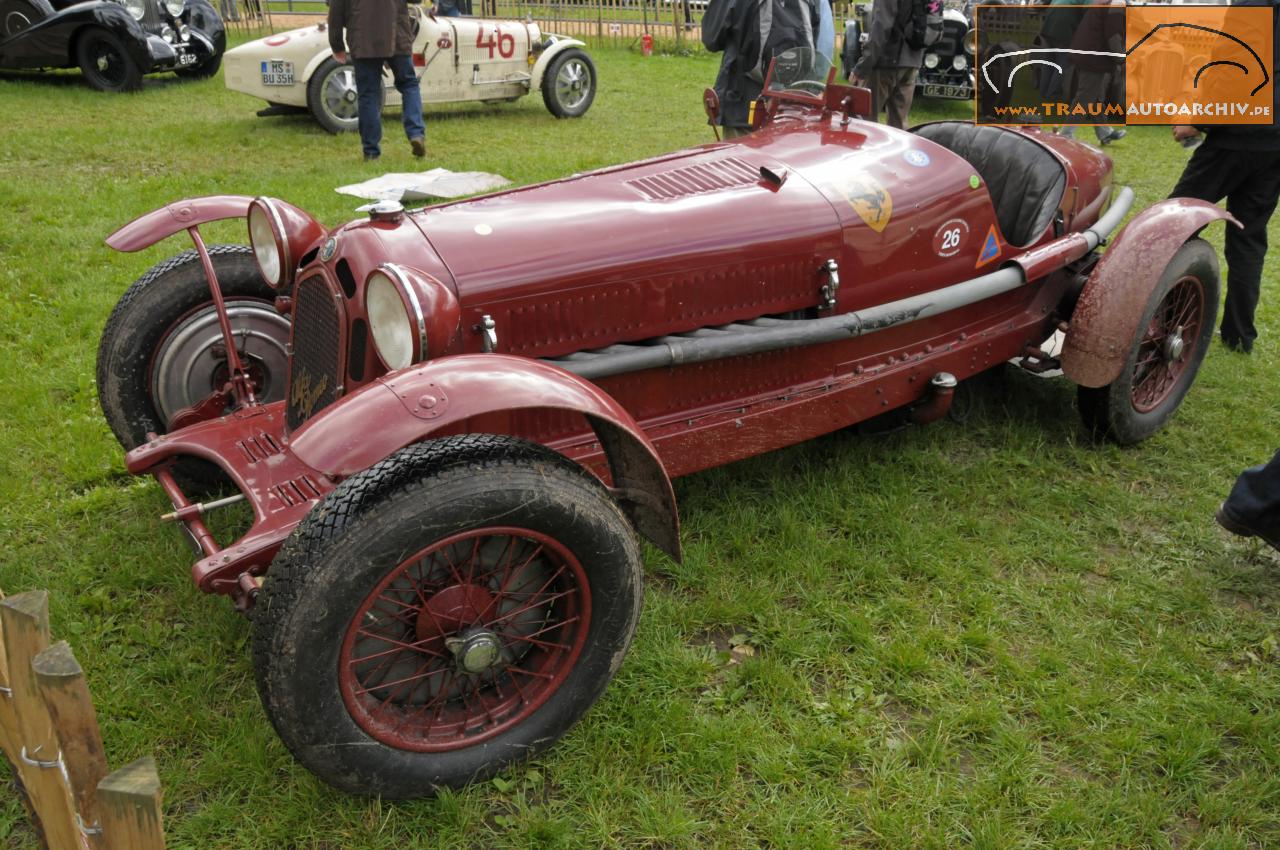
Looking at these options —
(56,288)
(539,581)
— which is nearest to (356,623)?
(539,581)

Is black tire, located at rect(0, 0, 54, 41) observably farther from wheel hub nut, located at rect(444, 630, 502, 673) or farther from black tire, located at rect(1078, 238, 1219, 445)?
black tire, located at rect(1078, 238, 1219, 445)

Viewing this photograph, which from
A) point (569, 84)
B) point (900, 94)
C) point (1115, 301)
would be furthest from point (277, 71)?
point (1115, 301)

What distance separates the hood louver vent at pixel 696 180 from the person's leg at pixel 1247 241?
2668mm

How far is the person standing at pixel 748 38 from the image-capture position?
5.77m

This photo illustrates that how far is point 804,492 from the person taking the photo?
356cm

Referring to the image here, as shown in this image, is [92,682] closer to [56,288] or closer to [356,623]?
[356,623]

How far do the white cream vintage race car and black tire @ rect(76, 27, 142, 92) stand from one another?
189cm

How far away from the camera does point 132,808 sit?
4.17 feet

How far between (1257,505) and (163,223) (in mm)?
3763

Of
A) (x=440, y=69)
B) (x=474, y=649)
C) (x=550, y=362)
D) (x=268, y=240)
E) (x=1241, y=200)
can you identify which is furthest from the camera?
(x=440, y=69)


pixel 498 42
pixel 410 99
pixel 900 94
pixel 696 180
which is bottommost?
pixel 696 180

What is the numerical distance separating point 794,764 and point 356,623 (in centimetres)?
118

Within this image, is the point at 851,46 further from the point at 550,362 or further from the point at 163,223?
the point at 550,362

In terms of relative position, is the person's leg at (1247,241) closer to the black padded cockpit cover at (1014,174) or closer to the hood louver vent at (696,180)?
the black padded cockpit cover at (1014,174)
